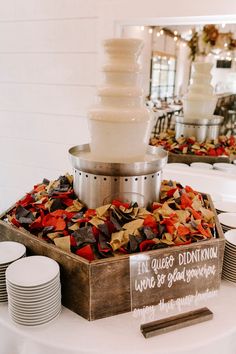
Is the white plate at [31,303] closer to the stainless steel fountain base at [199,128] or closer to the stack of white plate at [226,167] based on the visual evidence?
the stack of white plate at [226,167]

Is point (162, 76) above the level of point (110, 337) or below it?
above

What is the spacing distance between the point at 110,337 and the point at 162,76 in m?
7.56

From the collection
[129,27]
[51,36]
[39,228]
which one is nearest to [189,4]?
[129,27]

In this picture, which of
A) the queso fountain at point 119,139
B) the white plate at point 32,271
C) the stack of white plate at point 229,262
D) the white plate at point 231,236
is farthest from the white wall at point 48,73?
the white plate at point 32,271

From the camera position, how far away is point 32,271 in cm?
108

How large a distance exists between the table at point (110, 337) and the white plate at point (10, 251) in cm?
16

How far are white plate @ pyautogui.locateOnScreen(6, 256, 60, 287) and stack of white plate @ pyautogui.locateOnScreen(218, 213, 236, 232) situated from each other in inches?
30.6

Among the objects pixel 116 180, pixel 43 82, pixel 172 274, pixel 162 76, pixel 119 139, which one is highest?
pixel 162 76

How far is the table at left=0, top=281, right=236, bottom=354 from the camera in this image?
99 cm

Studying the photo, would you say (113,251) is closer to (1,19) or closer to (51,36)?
(51,36)

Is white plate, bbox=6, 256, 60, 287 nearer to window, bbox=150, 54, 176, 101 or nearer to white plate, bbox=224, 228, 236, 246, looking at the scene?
white plate, bbox=224, 228, 236, 246

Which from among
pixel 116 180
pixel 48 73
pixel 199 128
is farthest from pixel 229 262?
pixel 48 73

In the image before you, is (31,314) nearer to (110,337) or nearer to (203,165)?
(110,337)

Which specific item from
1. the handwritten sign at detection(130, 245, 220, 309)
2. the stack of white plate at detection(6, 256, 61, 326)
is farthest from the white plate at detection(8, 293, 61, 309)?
the handwritten sign at detection(130, 245, 220, 309)
